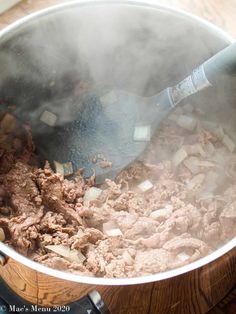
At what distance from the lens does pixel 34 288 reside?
880 mm

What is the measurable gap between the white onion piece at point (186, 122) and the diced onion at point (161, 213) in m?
0.32

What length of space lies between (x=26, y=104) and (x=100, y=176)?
0.32m

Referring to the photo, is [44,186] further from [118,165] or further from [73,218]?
[118,165]

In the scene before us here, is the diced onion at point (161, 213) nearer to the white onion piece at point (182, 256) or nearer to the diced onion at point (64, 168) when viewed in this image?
the white onion piece at point (182, 256)

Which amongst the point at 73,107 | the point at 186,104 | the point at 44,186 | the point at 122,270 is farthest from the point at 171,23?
the point at 122,270

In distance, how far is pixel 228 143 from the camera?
1.35 m

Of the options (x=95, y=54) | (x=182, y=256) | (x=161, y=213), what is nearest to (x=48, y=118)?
(x=95, y=54)

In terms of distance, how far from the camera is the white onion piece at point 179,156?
132 cm

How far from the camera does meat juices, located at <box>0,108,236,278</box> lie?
1.04m

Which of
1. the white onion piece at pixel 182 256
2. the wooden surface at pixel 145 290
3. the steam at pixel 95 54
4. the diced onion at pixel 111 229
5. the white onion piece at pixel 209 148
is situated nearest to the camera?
the wooden surface at pixel 145 290

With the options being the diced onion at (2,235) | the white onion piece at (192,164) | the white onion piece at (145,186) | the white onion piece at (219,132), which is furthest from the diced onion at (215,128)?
the diced onion at (2,235)

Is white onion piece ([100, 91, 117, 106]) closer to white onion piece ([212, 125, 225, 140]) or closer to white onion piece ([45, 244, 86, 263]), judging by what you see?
white onion piece ([212, 125, 225, 140])

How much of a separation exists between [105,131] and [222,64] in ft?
1.44

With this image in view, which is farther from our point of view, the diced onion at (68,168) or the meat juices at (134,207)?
the diced onion at (68,168)
